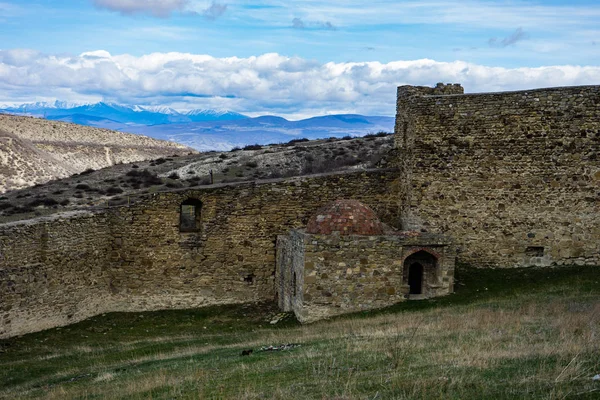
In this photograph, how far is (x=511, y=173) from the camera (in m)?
21.2

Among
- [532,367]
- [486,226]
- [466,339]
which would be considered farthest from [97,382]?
[486,226]

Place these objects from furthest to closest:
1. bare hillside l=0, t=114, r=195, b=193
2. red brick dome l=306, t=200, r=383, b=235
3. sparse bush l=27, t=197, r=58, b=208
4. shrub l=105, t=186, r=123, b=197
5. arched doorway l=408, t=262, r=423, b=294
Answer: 1. bare hillside l=0, t=114, r=195, b=193
2. shrub l=105, t=186, r=123, b=197
3. sparse bush l=27, t=197, r=58, b=208
4. arched doorway l=408, t=262, r=423, b=294
5. red brick dome l=306, t=200, r=383, b=235

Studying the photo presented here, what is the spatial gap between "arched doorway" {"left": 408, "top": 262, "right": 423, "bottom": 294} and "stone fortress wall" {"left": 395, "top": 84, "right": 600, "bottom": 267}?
167cm

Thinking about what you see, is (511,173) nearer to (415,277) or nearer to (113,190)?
(415,277)

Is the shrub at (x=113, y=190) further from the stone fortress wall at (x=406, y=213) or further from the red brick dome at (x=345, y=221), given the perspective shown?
the red brick dome at (x=345, y=221)

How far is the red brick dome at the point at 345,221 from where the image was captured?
19.8 meters

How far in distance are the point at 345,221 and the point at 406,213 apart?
332 cm

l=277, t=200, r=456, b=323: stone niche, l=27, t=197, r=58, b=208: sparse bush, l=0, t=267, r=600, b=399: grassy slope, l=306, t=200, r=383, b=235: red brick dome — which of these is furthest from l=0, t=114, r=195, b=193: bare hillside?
l=277, t=200, r=456, b=323: stone niche

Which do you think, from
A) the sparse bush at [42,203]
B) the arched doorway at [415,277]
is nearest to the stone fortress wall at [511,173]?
the arched doorway at [415,277]

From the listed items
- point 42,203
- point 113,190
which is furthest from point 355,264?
point 113,190

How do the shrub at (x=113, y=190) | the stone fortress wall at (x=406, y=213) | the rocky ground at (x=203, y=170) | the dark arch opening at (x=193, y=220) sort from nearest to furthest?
1. the stone fortress wall at (x=406, y=213)
2. the dark arch opening at (x=193, y=220)
3. the rocky ground at (x=203, y=170)
4. the shrub at (x=113, y=190)

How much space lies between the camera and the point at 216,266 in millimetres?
22547

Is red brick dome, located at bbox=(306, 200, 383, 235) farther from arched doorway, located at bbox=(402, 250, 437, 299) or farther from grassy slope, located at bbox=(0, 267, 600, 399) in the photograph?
grassy slope, located at bbox=(0, 267, 600, 399)

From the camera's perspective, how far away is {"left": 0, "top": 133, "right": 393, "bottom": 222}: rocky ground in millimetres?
38312
